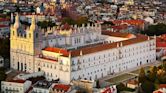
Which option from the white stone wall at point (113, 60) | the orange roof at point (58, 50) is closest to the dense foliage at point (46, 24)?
the white stone wall at point (113, 60)

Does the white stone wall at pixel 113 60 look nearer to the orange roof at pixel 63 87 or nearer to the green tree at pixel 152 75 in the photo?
the orange roof at pixel 63 87

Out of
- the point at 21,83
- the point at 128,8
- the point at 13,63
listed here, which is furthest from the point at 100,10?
the point at 21,83

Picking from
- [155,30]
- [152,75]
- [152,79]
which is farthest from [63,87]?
[155,30]

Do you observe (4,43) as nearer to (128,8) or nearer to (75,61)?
(75,61)

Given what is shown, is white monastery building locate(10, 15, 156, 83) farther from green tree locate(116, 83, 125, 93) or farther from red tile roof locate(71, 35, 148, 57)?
green tree locate(116, 83, 125, 93)

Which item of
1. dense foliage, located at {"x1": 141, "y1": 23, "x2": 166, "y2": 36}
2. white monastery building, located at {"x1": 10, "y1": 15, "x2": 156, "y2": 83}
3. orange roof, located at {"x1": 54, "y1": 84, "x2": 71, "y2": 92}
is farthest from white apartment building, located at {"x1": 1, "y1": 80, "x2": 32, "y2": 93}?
dense foliage, located at {"x1": 141, "y1": 23, "x2": 166, "y2": 36}

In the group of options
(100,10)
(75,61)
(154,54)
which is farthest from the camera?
(100,10)
